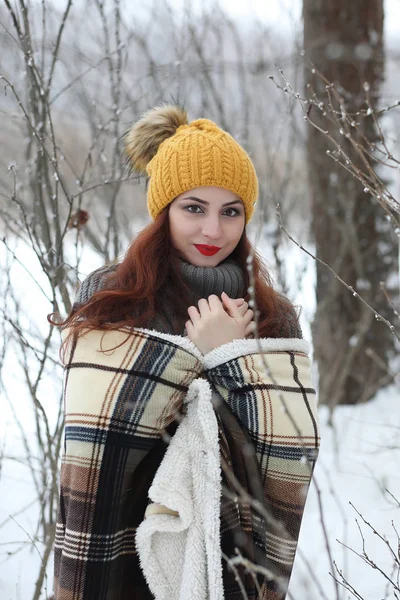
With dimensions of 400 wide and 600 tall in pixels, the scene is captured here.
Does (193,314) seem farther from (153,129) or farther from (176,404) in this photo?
(153,129)

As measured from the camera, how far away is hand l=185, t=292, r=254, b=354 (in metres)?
1.51

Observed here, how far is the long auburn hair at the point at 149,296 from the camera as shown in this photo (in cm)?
155

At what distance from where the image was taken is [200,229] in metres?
1.64

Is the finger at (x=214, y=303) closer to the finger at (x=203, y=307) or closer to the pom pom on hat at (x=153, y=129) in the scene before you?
the finger at (x=203, y=307)

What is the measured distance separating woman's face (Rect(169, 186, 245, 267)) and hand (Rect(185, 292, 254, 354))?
155mm

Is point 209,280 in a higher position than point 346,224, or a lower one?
lower

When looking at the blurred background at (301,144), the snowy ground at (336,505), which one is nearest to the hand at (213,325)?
the snowy ground at (336,505)

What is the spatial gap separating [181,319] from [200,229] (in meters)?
0.25

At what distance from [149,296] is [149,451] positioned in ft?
1.29

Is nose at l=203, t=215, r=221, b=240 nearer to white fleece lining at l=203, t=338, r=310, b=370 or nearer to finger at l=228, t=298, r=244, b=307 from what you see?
finger at l=228, t=298, r=244, b=307

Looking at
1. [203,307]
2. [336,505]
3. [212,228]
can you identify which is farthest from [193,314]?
[336,505]

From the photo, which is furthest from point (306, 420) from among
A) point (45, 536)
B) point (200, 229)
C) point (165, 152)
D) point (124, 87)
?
point (124, 87)

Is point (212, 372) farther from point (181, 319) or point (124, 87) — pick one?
point (124, 87)

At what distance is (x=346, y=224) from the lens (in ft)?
13.1
